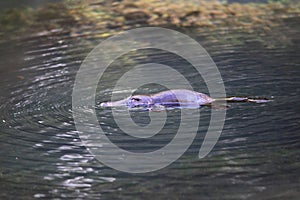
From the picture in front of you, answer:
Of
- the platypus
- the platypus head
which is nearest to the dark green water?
the platypus

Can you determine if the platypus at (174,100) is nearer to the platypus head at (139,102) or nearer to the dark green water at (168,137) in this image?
the platypus head at (139,102)

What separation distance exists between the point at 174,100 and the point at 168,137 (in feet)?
3.42

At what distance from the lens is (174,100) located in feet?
23.9

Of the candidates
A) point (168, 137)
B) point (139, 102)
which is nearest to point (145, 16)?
point (139, 102)

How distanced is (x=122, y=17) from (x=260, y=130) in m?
6.82

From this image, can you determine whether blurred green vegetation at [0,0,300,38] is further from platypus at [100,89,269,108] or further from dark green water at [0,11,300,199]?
platypus at [100,89,269,108]

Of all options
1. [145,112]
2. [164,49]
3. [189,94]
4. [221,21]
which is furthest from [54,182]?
[221,21]

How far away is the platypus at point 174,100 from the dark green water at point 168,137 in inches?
7.6

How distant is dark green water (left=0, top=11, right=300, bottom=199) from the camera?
17.2ft

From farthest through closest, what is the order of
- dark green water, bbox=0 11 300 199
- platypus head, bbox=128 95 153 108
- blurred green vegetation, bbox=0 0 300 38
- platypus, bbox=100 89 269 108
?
blurred green vegetation, bbox=0 0 300 38
platypus head, bbox=128 95 153 108
platypus, bbox=100 89 269 108
dark green water, bbox=0 11 300 199

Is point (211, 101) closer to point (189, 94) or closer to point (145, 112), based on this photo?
point (189, 94)

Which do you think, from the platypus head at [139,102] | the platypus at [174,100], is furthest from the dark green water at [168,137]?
the platypus head at [139,102]

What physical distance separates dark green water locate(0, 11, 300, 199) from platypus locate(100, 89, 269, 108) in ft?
0.63

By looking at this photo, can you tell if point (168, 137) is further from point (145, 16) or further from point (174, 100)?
point (145, 16)
